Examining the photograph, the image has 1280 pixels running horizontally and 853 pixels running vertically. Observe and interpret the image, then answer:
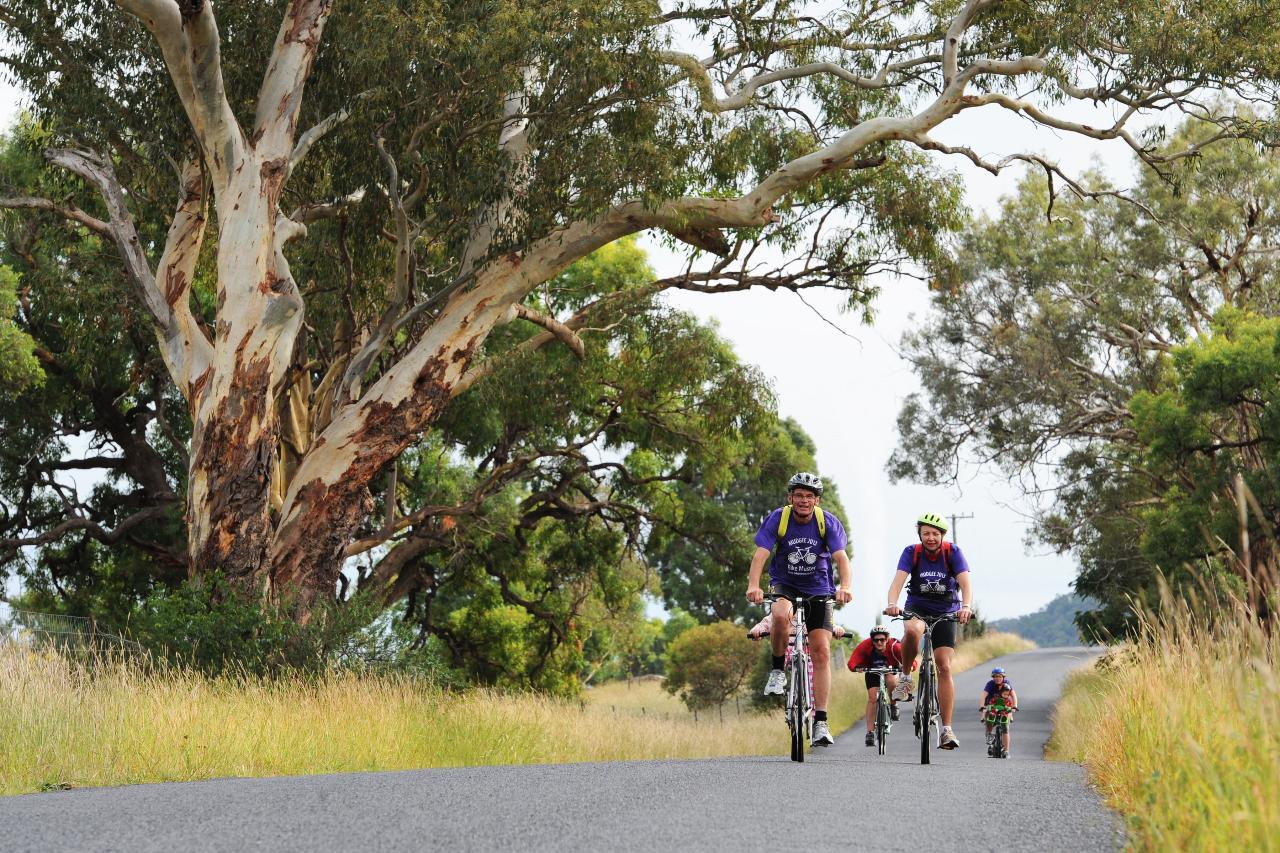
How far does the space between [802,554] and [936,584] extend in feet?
4.11

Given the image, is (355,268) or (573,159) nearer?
(573,159)

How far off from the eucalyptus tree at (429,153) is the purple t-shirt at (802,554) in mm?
8099

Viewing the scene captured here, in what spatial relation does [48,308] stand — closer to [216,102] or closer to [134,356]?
[134,356]

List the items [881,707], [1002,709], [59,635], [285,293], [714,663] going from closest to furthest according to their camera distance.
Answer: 1. [881,707]
2. [1002,709]
3. [59,635]
4. [285,293]
5. [714,663]

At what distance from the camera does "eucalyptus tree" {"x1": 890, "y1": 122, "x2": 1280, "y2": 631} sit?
31.6 metres

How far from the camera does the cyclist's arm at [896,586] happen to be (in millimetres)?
9938

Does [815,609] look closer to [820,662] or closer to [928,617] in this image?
[820,662]

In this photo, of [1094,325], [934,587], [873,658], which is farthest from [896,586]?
[1094,325]

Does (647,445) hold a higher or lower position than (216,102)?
lower

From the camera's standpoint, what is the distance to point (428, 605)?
89.7ft

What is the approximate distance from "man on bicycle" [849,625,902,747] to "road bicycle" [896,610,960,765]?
1793 millimetres

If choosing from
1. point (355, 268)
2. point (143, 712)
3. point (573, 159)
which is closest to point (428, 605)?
point (355, 268)

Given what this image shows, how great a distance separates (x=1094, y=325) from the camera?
33312 mm

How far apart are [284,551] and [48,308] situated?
9.16 meters
